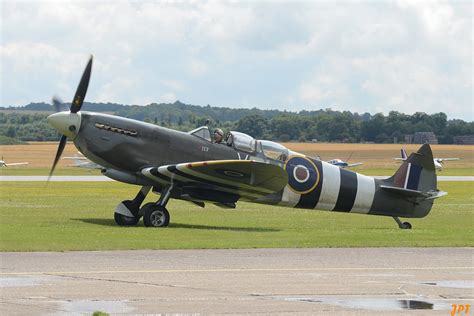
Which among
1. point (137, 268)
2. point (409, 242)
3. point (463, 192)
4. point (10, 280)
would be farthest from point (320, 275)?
point (463, 192)

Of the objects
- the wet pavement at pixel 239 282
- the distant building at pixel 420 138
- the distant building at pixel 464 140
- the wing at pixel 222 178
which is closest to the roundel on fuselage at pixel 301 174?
the wing at pixel 222 178

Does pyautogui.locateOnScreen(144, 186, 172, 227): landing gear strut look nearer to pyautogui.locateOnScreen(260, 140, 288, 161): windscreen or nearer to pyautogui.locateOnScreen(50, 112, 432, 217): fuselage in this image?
pyautogui.locateOnScreen(50, 112, 432, 217): fuselage

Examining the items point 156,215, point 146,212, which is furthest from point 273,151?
point 146,212

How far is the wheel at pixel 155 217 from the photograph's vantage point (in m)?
22.5

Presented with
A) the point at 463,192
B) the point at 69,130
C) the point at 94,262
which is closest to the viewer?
the point at 94,262

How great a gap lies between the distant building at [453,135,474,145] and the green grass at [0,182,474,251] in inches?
4810

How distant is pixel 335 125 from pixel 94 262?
14508 centimetres

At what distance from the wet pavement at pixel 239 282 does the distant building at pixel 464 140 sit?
14044 cm

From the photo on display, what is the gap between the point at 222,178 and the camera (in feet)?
75.0

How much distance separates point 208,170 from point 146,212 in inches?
65.8

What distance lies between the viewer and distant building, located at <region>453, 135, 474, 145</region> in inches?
6112

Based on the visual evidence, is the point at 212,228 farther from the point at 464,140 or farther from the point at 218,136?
the point at 464,140

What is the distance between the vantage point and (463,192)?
151 feet

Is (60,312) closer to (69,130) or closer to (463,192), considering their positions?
(69,130)
